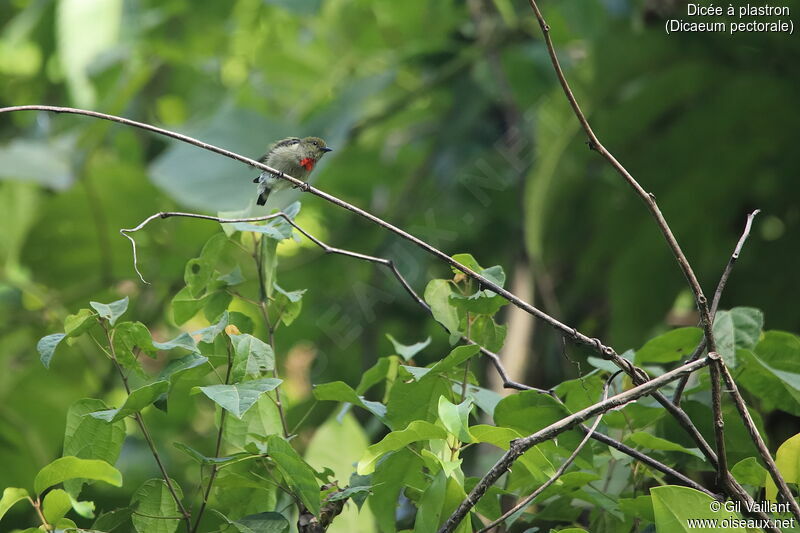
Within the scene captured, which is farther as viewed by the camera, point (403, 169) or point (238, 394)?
point (403, 169)

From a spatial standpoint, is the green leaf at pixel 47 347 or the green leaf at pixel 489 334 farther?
the green leaf at pixel 489 334

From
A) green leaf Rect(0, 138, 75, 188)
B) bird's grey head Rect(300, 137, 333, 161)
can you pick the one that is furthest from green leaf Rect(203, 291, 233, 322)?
green leaf Rect(0, 138, 75, 188)

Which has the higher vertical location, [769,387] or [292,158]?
[292,158]

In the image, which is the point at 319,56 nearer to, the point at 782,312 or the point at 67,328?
the point at 782,312

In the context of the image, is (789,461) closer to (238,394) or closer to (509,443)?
(509,443)

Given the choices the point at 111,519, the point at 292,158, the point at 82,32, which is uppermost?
the point at 82,32

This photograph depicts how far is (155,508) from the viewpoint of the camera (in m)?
0.79

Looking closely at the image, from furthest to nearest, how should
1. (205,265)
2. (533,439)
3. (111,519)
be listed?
(205,265)
(111,519)
(533,439)

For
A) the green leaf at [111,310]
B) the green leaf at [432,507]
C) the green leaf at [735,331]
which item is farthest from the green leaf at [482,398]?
the green leaf at [111,310]

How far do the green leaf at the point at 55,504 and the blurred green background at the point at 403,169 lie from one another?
1065 mm

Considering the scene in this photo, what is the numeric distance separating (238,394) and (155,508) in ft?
0.57

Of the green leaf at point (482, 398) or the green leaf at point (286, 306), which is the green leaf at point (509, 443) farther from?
the green leaf at point (286, 306)

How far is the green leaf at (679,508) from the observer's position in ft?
2.28

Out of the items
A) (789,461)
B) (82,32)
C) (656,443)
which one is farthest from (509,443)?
(82,32)
